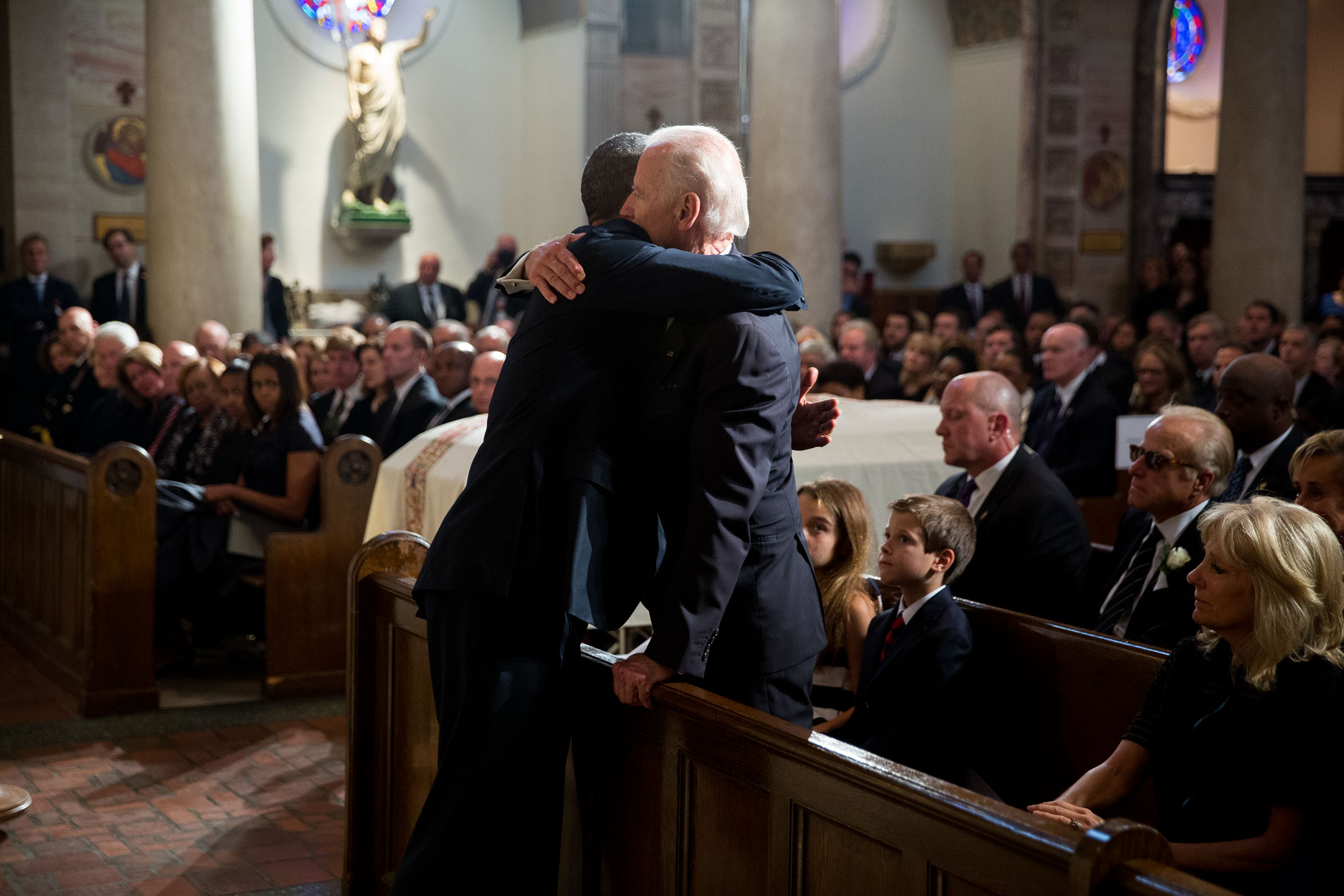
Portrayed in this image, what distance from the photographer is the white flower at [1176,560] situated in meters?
3.28

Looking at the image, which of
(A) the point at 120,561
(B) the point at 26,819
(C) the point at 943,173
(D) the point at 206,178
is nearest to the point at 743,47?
(C) the point at 943,173

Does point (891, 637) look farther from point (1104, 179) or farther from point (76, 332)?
point (1104, 179)

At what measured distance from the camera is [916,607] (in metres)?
3.17

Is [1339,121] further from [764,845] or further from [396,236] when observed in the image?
[764,845]

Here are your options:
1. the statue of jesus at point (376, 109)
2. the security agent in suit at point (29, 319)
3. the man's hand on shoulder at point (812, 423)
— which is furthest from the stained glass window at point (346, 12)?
the man's hand on shoulder at point (812, 423)

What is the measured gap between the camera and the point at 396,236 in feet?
46.6

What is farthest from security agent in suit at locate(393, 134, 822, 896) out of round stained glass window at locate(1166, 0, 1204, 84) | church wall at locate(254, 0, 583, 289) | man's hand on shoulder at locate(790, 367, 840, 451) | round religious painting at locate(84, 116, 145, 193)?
round stained glass window at locate(1166, 0, 1204, 84)

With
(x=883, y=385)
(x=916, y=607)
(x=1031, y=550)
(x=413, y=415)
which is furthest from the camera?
(x=883, y=385)

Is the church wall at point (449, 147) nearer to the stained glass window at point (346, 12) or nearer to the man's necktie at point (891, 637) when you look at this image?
the stained glass window at point (346, 12)

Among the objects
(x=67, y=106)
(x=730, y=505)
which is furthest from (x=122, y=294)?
(x=730, y=505)

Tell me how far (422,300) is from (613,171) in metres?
10.8

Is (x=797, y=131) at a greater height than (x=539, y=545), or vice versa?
(x=797, y=131)

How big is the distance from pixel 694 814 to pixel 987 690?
1053 millimetres

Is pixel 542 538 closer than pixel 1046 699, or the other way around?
pixel 542 538
